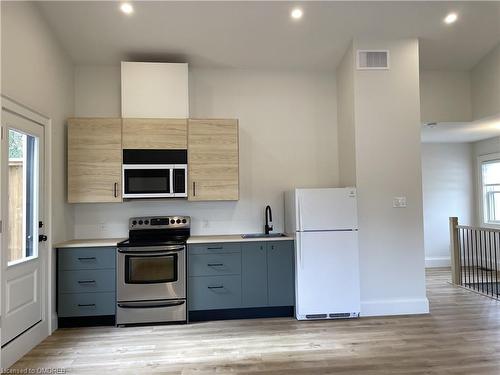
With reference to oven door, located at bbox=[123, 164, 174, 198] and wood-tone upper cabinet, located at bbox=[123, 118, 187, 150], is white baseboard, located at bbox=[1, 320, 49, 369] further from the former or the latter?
wood-tone upper cabinet, located at bbox=[123, 118, 187, 150]

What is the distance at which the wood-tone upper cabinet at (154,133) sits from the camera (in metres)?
3.66

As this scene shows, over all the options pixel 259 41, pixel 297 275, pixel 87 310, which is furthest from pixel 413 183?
pixel 87 310

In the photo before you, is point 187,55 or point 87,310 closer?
point 87,310

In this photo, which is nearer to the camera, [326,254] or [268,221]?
[326,254]

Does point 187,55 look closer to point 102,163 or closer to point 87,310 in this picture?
point 102,163

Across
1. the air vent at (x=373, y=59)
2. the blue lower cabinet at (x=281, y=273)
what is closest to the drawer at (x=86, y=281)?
the blue lower cabinet at (x=281, y=273)

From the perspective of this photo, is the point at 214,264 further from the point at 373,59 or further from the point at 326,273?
the point at 373,59

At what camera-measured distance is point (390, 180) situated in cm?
371

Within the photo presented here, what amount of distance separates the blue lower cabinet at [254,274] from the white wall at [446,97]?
10.1 feet

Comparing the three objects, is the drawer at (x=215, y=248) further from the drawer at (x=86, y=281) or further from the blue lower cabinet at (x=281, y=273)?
the drawer at (x=86, y=281)

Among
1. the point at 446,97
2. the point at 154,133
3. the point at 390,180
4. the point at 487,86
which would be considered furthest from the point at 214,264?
the point at 487,86

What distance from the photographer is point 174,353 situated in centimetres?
278

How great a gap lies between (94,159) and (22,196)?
0.86 meters

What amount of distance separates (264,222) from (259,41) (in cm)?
223
